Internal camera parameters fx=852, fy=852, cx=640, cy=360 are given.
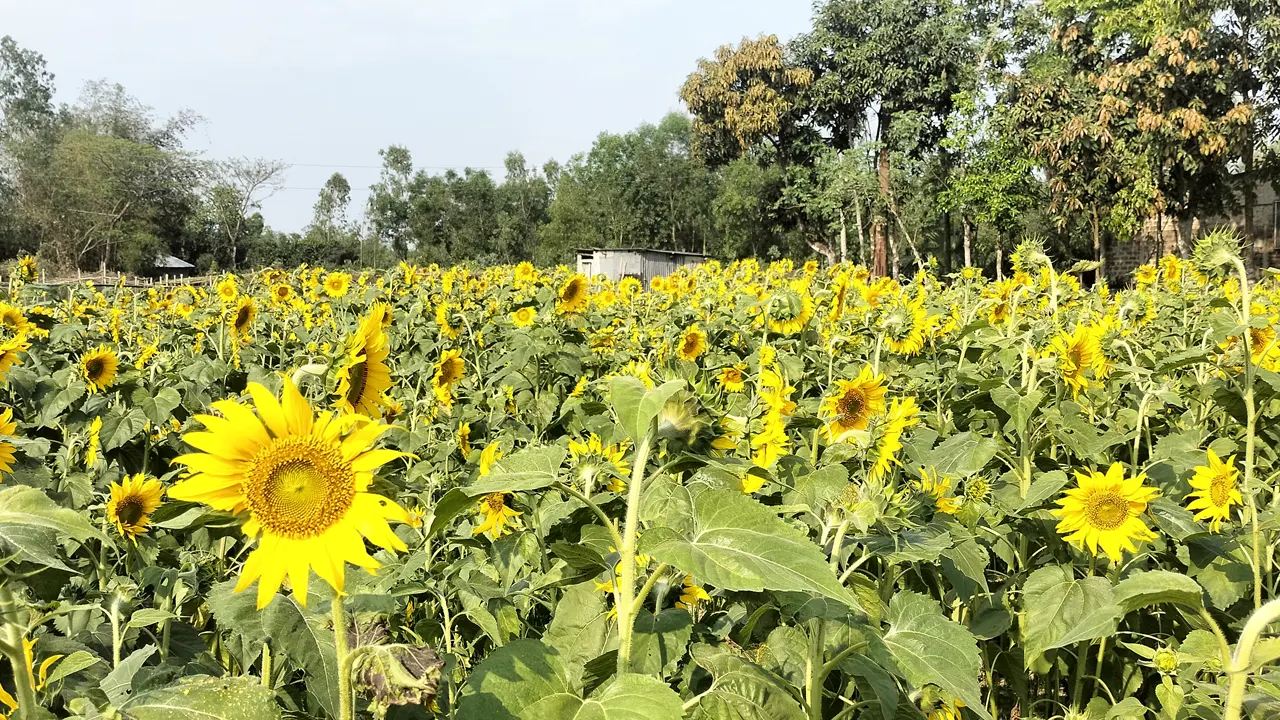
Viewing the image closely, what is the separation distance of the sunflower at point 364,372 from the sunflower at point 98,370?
2473mm

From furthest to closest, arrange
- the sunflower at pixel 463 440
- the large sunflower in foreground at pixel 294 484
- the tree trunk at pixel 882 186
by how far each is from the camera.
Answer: the tree trunk at pixel 882 186, the sunflower at pixel 463 440, the large sunflower in foreground at pixel 294 484

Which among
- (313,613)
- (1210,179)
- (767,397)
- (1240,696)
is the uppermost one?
(1210,179)

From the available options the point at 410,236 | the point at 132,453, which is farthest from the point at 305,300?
the point at 410,236

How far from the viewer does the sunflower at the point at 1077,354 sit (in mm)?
2344

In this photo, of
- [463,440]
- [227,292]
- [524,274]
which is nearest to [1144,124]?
[524,274]

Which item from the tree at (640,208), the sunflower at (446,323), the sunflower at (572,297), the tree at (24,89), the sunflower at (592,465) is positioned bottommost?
the sunflower at (592,465)

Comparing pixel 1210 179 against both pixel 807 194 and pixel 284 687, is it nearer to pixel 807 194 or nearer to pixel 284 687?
pixel 807 194

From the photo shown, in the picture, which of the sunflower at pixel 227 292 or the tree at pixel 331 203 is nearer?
the sunflower at pixel 227 292

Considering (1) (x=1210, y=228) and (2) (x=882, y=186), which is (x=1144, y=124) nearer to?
(1) (x=1210, y=228)

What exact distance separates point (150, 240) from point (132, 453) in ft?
156

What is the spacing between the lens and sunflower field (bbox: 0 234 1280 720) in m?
0.87

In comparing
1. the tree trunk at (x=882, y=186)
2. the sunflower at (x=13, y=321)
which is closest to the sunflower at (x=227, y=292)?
the sunflower at (x=13, y=321)

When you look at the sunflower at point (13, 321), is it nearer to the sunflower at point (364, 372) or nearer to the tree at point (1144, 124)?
the sunflower at point (364, 372)

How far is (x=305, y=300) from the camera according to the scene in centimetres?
664
